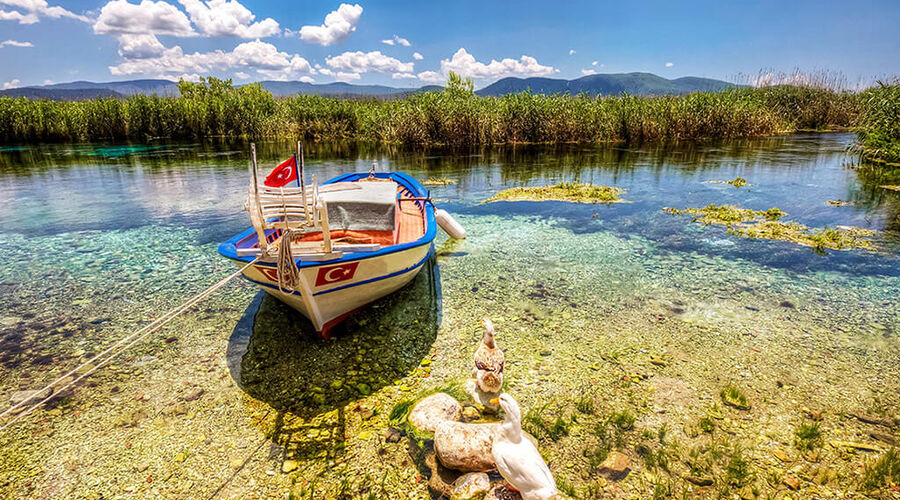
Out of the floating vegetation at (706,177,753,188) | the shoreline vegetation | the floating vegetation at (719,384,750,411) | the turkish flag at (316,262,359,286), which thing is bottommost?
the floating vegetation at (719,384,750,411)

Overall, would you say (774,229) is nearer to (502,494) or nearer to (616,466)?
(616,466)

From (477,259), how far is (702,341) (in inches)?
180

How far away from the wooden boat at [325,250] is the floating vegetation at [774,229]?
8.25 m

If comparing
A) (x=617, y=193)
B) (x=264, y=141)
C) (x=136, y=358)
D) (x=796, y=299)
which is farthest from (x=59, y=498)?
(x=264, y=141)

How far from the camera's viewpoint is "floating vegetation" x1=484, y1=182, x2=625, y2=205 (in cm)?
1418

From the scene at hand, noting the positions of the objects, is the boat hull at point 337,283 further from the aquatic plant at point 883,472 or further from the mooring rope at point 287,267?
the aquatic plant at point 883,472

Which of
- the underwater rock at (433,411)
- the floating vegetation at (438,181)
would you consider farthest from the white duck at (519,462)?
the floating vegetation at (438,181)

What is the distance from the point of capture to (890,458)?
3717mm

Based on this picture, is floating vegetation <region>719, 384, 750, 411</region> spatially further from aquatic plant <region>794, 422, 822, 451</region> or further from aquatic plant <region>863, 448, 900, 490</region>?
aquatic plant <region>863, 448, 900, 490</region>

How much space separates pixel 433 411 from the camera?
4340 millimetres

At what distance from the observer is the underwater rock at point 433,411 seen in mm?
4238

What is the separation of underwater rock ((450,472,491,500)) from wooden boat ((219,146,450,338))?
282cm

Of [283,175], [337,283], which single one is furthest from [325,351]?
[283,175]

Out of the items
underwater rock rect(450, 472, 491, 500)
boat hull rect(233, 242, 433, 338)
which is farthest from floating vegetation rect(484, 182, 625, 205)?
underwater rock rect(450, 472, 491, 500)
